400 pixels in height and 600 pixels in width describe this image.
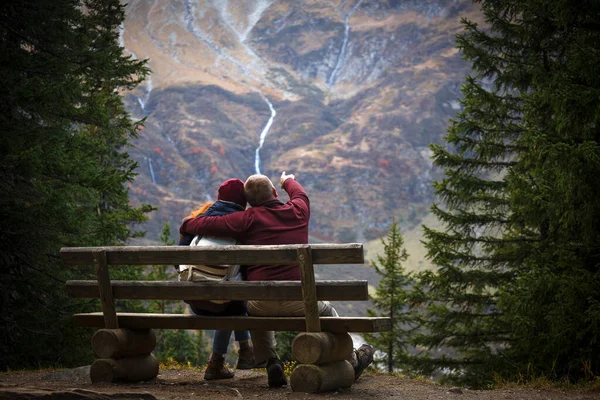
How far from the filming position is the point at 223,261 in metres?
5.85

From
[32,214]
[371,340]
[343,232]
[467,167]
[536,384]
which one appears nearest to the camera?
[536,384]

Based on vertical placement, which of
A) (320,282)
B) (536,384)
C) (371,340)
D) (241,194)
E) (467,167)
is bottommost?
(371,340)

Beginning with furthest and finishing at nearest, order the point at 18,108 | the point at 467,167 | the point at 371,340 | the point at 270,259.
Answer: the point at 371,340 → the point at 467,167 → the point at 18,108 → the point at 270,259

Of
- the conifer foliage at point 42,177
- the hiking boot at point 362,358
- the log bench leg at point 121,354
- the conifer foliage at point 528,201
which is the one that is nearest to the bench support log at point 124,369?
the log bench leg at point 121,354

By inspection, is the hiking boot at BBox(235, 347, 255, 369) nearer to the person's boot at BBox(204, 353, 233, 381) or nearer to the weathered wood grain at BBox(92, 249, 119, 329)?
the person's boot at BBox(204, 353, 233, 381)

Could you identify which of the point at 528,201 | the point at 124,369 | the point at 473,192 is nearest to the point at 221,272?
the point at 124,369

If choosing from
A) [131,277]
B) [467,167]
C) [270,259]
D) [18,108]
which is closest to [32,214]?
[18,108]

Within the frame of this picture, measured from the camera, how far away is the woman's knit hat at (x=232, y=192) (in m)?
6.33

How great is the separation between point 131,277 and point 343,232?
182 m

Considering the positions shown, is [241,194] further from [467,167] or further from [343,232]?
[343,232]

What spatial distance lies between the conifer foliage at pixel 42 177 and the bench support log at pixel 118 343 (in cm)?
488

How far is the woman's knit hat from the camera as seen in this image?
6332mm

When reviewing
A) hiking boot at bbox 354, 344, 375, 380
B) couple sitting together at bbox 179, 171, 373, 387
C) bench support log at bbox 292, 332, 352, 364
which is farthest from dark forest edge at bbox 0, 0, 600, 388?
couple sitting together at bbox 179, 171, 373, 387

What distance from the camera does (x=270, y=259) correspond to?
5684 millimetres
